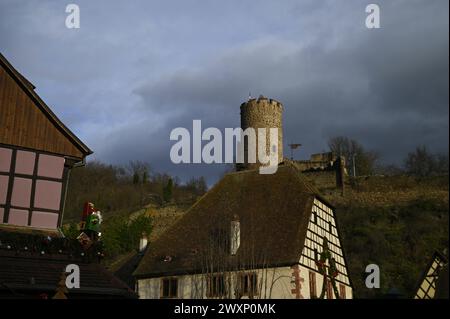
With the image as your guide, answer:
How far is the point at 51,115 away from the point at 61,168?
5.03ft

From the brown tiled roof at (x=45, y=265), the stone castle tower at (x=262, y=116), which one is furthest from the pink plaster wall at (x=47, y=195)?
the stone castle tower at (x=262, y=116)

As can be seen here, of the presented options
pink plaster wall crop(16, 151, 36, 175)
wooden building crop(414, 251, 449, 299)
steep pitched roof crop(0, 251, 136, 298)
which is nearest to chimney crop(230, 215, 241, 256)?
wooden building crop(414, 251, 449, 299)

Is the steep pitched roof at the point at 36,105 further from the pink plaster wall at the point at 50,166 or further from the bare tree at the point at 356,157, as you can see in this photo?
the bare tree at the point at 356,157

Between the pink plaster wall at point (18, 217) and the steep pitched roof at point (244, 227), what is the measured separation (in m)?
8.92

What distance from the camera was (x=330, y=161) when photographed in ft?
203

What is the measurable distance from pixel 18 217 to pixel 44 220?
74cm

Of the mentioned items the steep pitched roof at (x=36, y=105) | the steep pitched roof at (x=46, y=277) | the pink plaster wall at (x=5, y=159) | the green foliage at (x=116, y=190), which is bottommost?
the steep pitched roof at (x=46, y=277)

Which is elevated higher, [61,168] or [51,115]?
[51,115]

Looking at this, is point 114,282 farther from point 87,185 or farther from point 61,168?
point 87,185

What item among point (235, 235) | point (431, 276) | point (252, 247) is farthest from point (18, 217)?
point (431, 276)

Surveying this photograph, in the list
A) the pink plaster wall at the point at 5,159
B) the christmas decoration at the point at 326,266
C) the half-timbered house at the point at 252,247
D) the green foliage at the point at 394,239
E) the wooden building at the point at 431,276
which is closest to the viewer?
the pink plaster wall at the point at 5,159

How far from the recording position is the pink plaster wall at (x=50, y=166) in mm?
18531

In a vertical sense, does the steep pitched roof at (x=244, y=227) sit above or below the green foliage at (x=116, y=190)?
below
